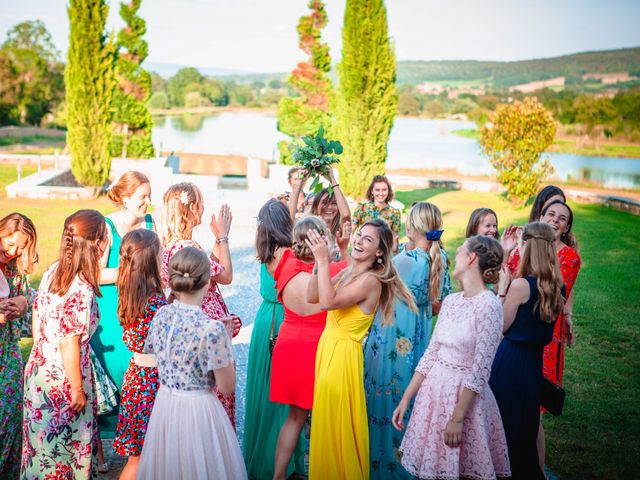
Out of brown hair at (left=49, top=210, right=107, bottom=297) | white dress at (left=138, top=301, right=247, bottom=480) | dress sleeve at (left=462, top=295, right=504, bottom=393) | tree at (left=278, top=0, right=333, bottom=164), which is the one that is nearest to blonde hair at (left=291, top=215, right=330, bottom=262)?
white dress at (left=138, top=301, right=247, bottom=480)

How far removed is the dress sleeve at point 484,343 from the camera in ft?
10.6

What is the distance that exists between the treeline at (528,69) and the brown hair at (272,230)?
460 ft

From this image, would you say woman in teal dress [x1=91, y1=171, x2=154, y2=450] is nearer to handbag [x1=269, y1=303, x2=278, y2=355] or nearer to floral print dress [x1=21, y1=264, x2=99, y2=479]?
floral print dress [x1=21, y1=264, x2=99, y2=479]

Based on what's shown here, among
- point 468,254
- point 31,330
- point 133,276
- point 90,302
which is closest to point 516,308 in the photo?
point 468,254

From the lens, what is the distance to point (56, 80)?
4994cm

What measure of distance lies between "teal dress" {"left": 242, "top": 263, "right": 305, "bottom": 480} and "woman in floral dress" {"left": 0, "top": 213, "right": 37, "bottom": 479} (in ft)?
5.09

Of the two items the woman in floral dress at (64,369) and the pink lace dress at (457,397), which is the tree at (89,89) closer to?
the woman in floral dress at (64,369)

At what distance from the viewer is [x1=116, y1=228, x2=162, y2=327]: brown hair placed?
345cm

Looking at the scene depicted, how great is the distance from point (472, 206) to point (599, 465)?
1394 centimetres

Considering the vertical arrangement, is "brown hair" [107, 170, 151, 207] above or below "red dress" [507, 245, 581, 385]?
above

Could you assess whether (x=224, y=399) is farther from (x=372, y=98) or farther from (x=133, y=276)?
(x=372, y=98)

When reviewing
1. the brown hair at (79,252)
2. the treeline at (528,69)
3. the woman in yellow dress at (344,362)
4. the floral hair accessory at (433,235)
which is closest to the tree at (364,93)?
the floral hair accessory at (433,235)

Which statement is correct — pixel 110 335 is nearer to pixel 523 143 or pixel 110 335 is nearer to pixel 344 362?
pixel 344 362

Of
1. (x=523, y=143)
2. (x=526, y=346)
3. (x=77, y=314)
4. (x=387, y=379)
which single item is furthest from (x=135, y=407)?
(x=523, y=143)
